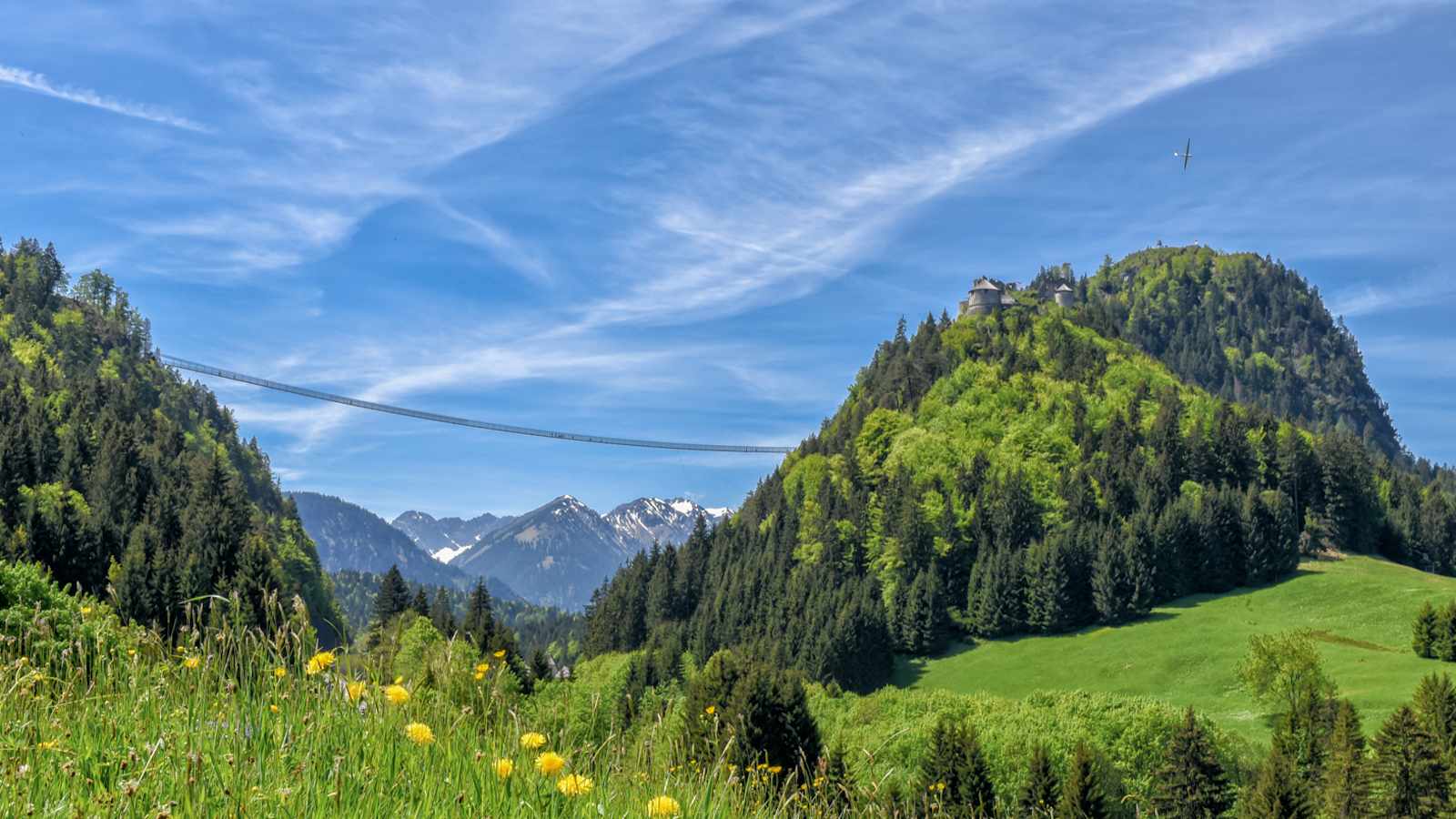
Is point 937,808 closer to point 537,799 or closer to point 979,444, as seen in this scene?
point 537,799

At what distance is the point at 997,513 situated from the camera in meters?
175

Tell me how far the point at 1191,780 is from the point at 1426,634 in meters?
50.0

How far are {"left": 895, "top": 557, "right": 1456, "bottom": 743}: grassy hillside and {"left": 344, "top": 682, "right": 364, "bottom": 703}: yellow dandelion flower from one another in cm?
9364

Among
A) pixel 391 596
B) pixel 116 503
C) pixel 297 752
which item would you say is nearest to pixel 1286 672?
pixel 391 596

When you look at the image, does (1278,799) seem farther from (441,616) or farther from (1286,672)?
(441,616)

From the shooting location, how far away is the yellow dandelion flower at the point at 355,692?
6098 mm

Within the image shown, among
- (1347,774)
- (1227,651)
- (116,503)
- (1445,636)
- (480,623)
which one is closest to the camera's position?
(1347,774)

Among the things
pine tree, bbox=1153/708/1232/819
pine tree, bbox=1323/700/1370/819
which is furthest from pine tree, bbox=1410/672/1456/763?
pine tree, bbox=1153/708/1232/819

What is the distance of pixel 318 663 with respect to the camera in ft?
21.1

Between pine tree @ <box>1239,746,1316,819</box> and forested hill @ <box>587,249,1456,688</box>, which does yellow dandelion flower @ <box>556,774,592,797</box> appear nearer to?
pine tree @ <box>1239,746,1316,819</box>

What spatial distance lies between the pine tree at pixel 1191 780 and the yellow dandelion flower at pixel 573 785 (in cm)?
6628

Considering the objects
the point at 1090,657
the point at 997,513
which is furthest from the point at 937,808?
the point at 997,513

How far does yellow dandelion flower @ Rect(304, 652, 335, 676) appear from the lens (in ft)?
20.9

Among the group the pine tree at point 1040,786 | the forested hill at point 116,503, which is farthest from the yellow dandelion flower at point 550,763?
the pine tree at point 1040,786
